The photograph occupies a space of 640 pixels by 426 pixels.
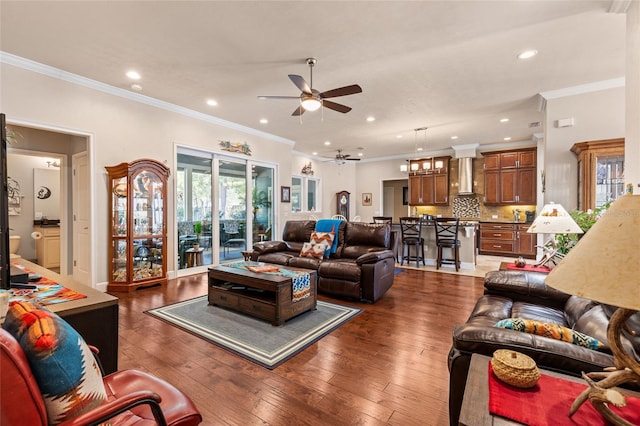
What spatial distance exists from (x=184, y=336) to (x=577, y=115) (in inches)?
231

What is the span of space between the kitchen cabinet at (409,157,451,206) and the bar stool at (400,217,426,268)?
279cm

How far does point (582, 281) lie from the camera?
0.73 m

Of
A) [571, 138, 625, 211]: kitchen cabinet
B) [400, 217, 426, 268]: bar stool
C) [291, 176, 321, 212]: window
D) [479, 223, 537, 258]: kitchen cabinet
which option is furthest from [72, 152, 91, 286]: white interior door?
[479, 223, 537, 258]: kitchen cabinet

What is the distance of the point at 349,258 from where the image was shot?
15.1ft

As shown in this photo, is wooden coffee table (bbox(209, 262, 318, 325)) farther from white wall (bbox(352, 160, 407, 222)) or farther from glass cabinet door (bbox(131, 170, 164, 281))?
white wall (bbox(352, 160, 407, 222))

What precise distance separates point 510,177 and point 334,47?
Result: 6.63m

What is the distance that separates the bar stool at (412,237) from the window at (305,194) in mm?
3632

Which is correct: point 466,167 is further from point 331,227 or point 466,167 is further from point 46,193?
point 46,193

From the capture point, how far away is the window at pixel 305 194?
9.10m

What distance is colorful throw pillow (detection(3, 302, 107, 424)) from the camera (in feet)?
3.00

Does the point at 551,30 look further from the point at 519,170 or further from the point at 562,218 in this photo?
the point at 519,170

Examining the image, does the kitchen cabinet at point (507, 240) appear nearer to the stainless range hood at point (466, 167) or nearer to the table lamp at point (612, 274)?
the stainless range hood at point (466, 167)

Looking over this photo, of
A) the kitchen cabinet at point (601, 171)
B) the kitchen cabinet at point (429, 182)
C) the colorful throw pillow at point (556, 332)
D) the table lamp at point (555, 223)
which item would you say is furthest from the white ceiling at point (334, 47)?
the kitchen cabinet at point (429, 182)

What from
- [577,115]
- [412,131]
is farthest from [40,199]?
[577,115]
